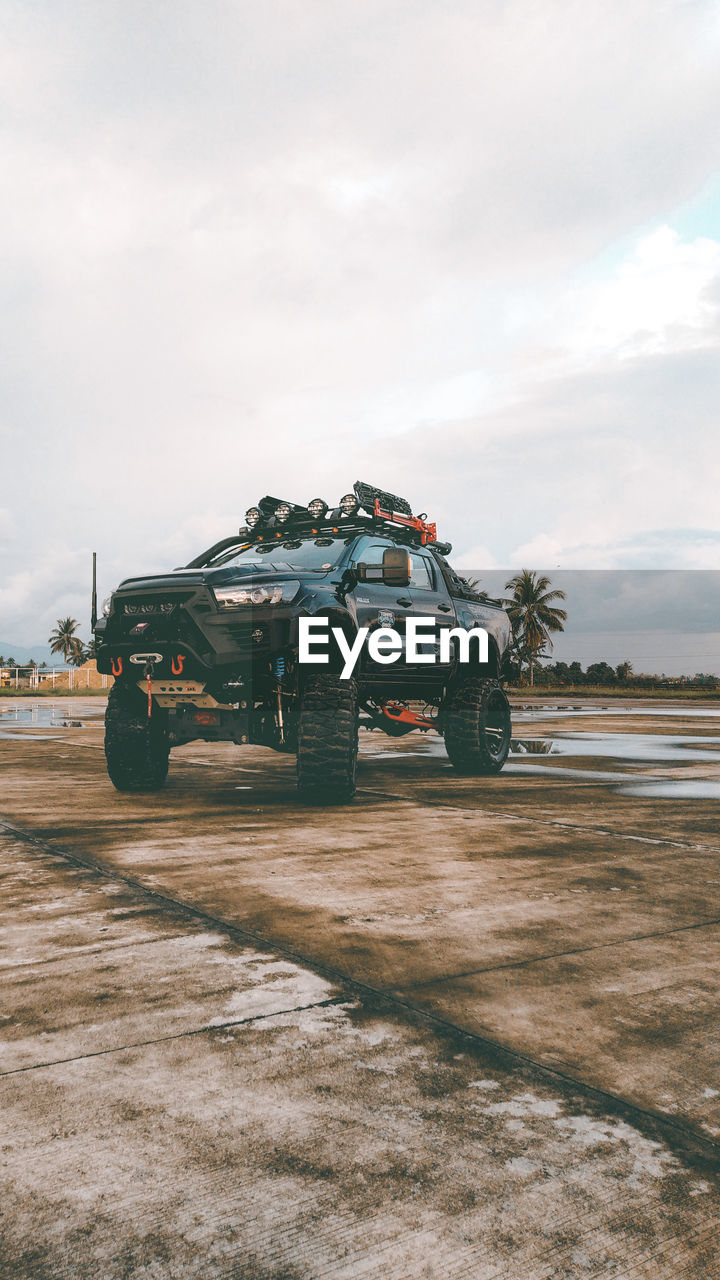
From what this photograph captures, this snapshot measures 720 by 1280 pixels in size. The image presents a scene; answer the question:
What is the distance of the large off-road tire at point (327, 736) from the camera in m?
6.13

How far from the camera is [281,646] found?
19.9 ft

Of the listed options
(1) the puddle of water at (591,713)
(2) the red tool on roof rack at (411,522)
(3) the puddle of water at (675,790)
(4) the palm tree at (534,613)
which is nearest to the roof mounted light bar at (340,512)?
(2) the red tool on roof rack at (411,522)

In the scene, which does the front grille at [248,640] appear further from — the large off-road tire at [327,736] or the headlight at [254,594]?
the large off-road tire at [327,736]

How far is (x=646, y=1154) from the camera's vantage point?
5.98 feet

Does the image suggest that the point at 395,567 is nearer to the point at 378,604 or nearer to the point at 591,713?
the point at 378,604

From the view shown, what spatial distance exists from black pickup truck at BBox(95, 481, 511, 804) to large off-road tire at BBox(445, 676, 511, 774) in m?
0.08

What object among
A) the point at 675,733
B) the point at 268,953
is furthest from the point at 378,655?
the point at 675,733

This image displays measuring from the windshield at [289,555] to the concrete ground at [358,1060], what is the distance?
8.12ft

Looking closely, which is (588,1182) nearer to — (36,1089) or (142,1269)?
(142,1269)

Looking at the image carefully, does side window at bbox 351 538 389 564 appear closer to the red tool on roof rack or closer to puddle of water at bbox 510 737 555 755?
the red tool on roof rack

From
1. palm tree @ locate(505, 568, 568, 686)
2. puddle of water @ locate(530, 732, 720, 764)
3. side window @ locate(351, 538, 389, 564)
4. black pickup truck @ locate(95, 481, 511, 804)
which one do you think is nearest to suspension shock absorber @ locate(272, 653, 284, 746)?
black pickup truck @ locate(95, 481, 511, 804)

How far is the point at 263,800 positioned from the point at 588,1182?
5347 mm

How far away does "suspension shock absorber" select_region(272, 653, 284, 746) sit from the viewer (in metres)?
6.21

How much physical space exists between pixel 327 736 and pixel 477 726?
253cm
